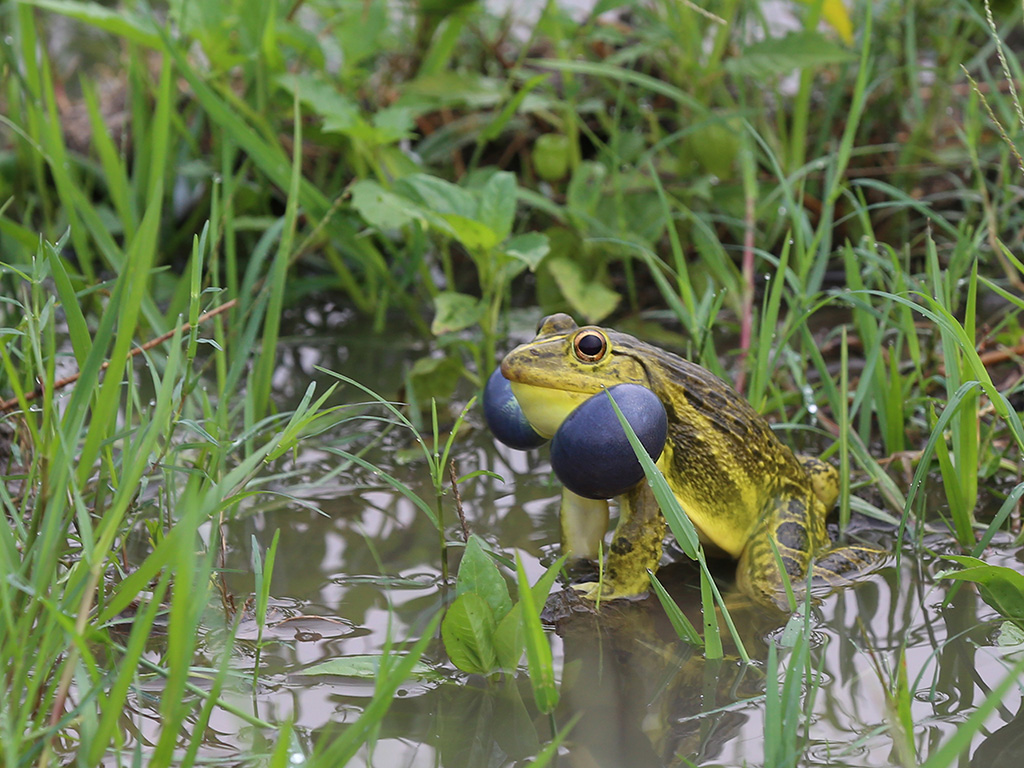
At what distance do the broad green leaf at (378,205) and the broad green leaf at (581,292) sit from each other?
594 mm

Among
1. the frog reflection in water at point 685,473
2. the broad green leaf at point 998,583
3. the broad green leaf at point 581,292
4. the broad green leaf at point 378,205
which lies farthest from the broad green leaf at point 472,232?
the broad green leaf at point 998,583

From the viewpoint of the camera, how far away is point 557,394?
225cm

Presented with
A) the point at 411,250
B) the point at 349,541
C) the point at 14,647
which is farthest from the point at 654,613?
the point at 411,250

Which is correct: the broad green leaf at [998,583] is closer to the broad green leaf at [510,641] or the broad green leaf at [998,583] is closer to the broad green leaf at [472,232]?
the broad green leaf at [510,641]

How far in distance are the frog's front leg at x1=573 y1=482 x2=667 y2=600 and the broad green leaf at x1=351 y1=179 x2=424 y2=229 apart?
4.15ft

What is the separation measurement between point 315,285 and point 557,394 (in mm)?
1932

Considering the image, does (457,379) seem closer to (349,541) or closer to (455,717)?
(349,541)

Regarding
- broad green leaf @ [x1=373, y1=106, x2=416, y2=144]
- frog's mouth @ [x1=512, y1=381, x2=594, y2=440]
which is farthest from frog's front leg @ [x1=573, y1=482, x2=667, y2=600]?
broad green leaf @ [x1=373, y1=106, x2=416, y2=144]

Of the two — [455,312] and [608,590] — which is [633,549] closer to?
[608,590]

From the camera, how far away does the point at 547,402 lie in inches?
88.8

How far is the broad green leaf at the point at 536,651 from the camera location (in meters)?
1.78

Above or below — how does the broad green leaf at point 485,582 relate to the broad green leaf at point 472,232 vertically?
below

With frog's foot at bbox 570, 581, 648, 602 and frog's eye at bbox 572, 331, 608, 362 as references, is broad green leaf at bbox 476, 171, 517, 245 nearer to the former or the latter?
frog's eye at bbox 572, 331, 608, 362

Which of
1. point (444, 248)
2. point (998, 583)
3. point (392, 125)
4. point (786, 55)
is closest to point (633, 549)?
point (998, 583)
